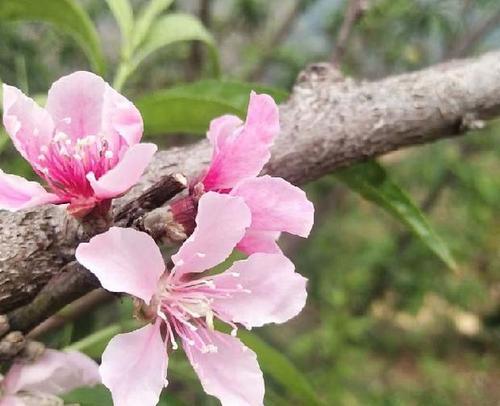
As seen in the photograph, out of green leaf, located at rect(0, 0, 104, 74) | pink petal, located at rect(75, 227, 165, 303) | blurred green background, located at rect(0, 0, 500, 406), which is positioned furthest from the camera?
blurred green background, located at rect(0, 0, 500, 406)

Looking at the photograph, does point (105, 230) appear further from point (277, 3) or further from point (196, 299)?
point (277, 3)

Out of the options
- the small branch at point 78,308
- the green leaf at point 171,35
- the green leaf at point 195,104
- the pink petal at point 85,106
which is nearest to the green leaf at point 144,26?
the green leaf at point 171,35

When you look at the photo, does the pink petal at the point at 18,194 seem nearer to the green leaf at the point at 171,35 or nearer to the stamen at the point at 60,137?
the stamen at the point at 60,137

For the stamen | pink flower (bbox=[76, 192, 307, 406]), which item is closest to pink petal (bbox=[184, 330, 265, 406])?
pink flower (bbox=[76, 192, 307, 406])

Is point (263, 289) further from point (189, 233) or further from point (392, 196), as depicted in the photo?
point (392, 196)

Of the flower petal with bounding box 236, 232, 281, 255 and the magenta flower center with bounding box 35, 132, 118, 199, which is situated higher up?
the magenta flower center with bounding box 35, 132, 118, 199

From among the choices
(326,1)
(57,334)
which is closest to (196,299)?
(57,334)

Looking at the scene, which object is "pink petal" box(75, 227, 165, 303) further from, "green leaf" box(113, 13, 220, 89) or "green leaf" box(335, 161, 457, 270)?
"green leaf" box(113, 13, 220, 89)
